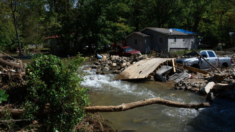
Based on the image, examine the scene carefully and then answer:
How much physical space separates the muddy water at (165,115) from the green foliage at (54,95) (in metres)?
0.91

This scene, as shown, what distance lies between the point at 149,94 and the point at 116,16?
960 inches

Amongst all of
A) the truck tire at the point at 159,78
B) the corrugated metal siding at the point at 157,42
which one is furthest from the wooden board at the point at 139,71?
the corrugated metal siding at the point at 157,42

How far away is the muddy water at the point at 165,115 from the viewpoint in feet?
21.6

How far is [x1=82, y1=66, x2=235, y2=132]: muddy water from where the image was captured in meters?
6.57

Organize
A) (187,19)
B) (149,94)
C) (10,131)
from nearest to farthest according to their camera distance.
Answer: (10,131) < (149,94) < (187,19)

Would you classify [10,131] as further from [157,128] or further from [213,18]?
[213,18]

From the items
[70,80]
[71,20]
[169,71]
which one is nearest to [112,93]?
[169,71]

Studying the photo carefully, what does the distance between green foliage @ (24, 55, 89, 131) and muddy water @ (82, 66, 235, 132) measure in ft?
2.98

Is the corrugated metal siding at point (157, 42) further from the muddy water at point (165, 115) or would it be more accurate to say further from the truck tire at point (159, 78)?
the muddy water at point (165, 115)

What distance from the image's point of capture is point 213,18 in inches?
1458

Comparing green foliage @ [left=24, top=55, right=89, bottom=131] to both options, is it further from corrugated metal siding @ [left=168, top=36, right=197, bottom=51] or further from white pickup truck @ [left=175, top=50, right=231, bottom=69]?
corrugated metal siding @ [left=168, top=36, right=197, bottom=51]

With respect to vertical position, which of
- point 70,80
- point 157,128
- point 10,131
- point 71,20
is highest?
point 71,20

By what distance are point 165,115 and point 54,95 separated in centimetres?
466

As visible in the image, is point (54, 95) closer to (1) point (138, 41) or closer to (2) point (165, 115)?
(2) point (165, 115)
